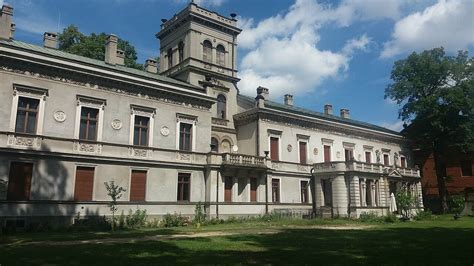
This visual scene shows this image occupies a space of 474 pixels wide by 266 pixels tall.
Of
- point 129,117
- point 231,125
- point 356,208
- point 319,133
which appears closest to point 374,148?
point 319,133

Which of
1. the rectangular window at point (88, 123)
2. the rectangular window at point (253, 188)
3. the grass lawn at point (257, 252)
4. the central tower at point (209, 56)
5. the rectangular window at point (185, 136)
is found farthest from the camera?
the central tower at point (209, 56)

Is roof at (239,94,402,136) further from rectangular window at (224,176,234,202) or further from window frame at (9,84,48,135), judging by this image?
window frame at (9,84,48,135)

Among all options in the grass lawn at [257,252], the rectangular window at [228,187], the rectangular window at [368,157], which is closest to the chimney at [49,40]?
the rectangular window at [228,187]

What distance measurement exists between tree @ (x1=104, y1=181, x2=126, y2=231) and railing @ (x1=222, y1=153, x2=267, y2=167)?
27.4 feet

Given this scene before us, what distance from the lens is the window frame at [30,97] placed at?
2377cm

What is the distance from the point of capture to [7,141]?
23.3m

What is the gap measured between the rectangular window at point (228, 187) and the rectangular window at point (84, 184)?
10.5 meters

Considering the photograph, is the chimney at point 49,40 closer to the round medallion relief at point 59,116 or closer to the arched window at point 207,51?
the round medallion relief at point 59,116

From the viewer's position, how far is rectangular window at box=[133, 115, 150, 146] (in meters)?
28.9

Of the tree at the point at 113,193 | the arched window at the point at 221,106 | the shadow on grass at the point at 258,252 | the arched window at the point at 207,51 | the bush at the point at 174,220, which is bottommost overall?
the shadow on grass at the point at 258,252

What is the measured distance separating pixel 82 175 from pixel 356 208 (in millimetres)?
23039

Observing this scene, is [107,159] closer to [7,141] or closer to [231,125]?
[7,141]

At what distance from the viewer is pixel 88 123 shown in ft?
88.1

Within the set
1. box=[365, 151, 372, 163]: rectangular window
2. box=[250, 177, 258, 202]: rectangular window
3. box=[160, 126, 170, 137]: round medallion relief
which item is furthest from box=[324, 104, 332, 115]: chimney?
box=[160, 126, 170, 137]: round medallion relief
